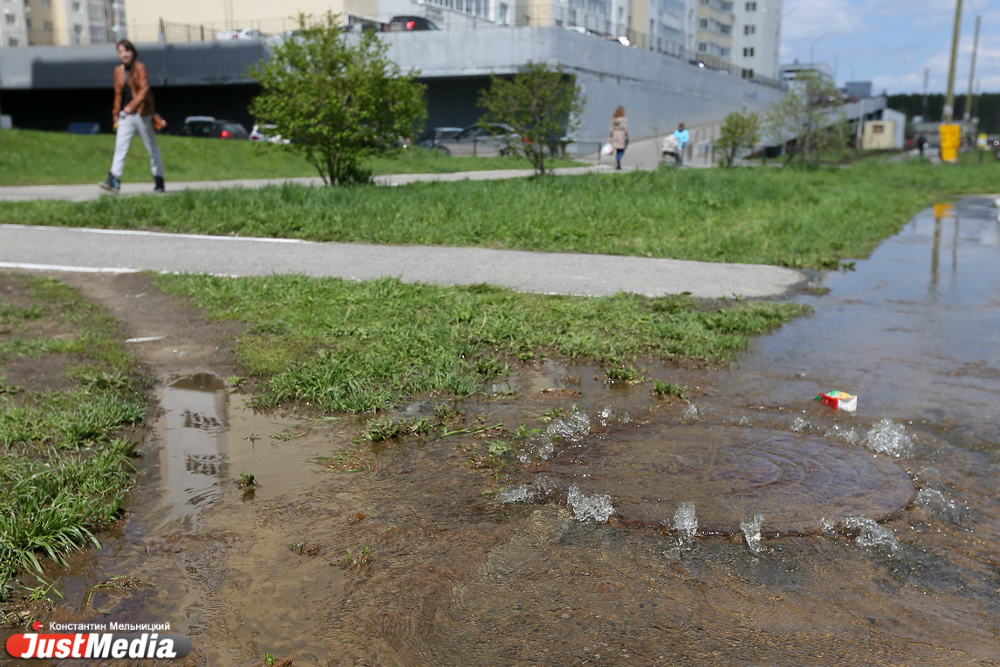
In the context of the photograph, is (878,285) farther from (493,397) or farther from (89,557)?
(89,557)

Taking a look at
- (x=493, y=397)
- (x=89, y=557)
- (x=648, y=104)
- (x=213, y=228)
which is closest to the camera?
(x=89, y=557)

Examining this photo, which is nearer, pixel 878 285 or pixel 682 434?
pixel 682 434

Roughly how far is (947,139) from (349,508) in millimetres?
37058

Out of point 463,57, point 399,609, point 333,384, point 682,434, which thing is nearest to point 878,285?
point 682,434

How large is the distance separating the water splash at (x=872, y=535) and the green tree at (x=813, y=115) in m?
28.9

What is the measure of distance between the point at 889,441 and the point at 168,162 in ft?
72.1

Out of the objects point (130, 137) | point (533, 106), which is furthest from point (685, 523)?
point (533, 106)

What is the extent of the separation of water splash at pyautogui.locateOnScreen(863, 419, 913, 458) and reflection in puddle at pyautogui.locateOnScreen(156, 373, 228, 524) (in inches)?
106

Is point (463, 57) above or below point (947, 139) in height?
above

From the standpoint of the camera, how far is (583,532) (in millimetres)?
3057

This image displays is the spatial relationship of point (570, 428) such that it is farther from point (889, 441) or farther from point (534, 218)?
point (534, 218)

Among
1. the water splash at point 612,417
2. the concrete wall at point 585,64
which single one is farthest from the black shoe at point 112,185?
the concrete wall at point 585,64

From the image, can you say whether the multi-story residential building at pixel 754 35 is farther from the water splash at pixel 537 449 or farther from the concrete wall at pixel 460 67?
the water splash at pixel 537 449

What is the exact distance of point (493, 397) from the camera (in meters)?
4.53
